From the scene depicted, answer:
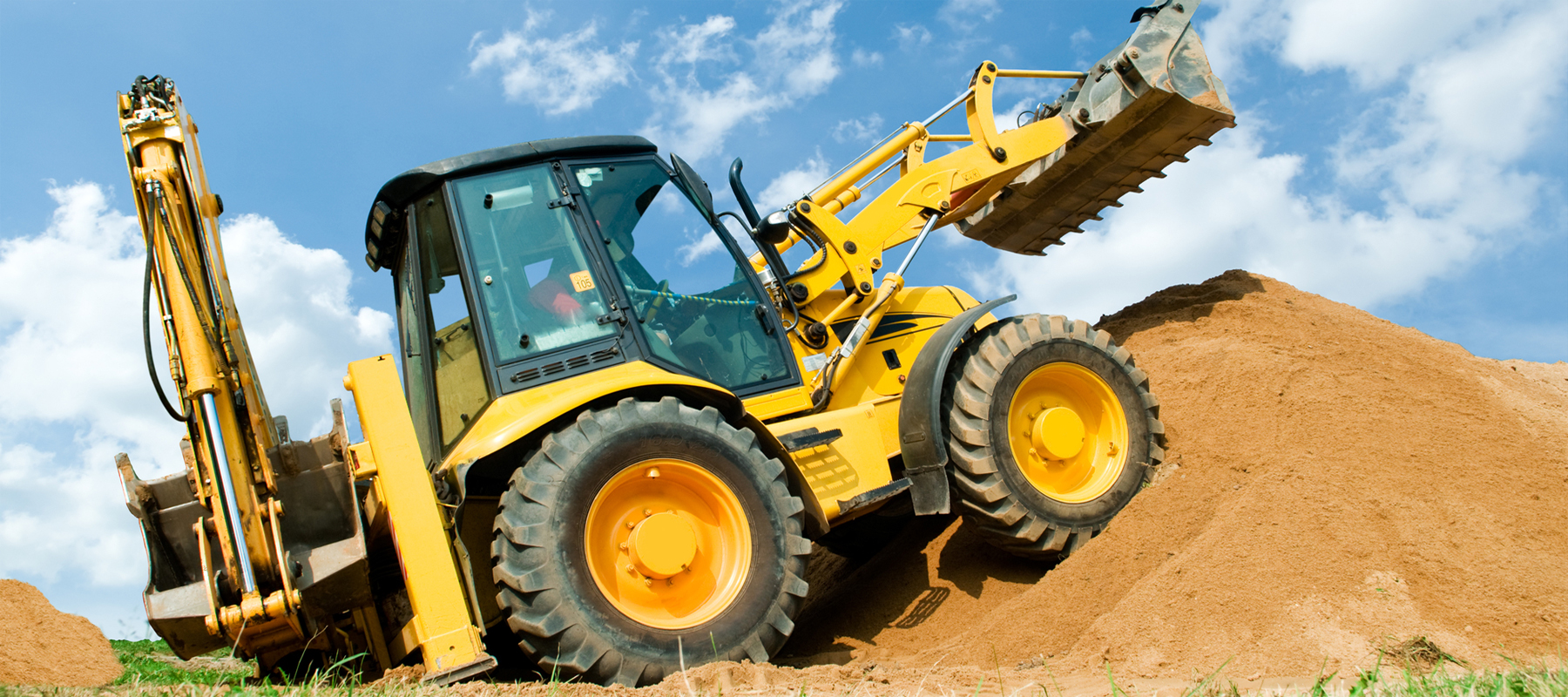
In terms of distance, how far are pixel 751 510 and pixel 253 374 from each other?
2201 millimetres

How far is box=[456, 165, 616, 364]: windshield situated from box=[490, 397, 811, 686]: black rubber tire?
0.60m

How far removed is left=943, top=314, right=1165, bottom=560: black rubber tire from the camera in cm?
520

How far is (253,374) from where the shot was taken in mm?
4305

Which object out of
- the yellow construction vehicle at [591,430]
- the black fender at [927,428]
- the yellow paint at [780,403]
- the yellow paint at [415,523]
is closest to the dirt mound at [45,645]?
the yellow construction vehicle at [591,430]

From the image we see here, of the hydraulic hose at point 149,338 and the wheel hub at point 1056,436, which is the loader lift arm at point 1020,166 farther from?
the hydraulic hose at point 149,338

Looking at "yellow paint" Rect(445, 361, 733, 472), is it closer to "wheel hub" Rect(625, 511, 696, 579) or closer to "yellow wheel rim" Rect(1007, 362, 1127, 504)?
"wheel hub" Rect(625, 511, 696, 579)

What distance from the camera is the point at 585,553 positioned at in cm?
389

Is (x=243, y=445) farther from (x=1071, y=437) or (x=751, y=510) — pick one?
(x=1071, y=437)

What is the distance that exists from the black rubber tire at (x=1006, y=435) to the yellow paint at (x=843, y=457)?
429 mm

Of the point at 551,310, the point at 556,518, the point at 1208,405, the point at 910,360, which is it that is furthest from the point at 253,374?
the point at 1208,405

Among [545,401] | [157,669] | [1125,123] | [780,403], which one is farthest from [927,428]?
[157,669]

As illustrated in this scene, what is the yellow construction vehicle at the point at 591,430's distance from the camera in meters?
3.78

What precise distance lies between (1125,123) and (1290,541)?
11.0 ft

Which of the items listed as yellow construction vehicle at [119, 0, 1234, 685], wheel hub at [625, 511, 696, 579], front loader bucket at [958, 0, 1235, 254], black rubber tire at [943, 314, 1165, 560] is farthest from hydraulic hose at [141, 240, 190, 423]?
front loader bucket at [958, 0, 1235, 254]
